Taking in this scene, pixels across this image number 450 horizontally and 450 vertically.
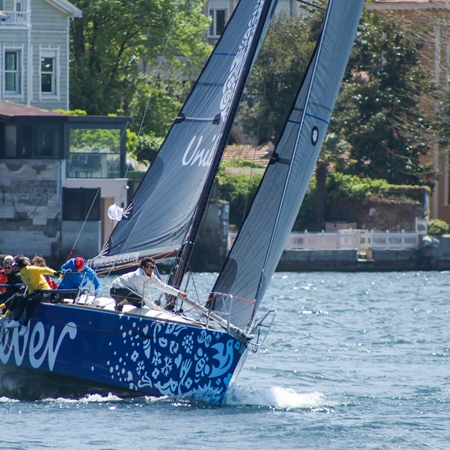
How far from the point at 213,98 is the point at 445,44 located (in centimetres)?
3222

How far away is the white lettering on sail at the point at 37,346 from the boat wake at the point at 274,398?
7.57 ft

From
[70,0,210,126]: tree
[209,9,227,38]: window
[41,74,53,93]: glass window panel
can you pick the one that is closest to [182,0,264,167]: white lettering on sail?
[70,0,210,126]: tree

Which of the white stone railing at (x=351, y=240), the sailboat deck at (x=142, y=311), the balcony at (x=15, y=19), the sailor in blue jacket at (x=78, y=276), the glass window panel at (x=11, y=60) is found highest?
the balcony at (x=15, y=19)

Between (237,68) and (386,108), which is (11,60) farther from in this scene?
(237,68)

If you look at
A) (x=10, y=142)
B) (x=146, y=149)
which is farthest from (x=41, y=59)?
(x=10, y=142)

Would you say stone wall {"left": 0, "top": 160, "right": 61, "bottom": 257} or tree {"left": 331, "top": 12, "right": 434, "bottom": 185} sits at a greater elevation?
tree {"left": 331, "top": 12, "right": 434, "bottom": 185}

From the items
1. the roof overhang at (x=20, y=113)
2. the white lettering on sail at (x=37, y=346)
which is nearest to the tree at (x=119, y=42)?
the roof overhang at (x=20, y=113)

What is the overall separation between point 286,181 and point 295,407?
298cm

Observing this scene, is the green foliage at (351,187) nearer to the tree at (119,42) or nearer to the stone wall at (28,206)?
the tree at (119,42)

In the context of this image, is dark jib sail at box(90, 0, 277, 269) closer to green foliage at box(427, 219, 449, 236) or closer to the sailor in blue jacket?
→ the sailor in blue jacket

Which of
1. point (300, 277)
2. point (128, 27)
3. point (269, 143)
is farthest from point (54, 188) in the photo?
point (269, 143)

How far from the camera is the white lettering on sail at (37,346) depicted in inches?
610

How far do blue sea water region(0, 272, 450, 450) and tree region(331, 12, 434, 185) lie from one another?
23569mm

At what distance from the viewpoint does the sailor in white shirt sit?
1512 centimetres
